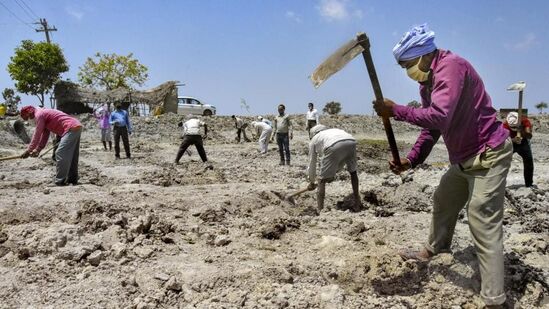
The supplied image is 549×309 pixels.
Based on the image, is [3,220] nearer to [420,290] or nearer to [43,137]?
[43,137]

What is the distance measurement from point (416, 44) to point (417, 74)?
0.69ft

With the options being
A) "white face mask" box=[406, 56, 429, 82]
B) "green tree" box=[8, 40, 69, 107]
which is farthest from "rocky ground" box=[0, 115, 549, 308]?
"green tree" box=[8, 40, 69, 107]

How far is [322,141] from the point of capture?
234 inches

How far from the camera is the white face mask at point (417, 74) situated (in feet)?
10.1

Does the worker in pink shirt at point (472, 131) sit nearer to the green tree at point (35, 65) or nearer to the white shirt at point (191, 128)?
the white shirt at point (191, 128)

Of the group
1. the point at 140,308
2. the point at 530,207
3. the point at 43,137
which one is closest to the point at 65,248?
the point at 140,308

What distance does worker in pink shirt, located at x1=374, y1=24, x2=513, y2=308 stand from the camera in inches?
110

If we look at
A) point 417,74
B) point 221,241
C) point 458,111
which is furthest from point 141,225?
point 458,111

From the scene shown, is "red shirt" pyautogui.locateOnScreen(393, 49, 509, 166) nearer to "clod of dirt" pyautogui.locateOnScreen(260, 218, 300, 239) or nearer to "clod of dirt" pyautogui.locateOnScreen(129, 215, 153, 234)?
"clod of dirt" pyautogui.locateOnScreen(260, 218, 300, 239)

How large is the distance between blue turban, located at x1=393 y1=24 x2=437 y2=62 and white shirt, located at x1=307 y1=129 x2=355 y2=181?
283cm

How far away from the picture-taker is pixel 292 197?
262 inches

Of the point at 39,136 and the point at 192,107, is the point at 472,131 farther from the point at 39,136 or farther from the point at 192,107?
the point at 192,107

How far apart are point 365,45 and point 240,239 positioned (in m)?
2.07

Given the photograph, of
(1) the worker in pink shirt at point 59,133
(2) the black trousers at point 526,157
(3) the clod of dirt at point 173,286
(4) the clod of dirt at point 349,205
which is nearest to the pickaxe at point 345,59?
(3) the clod of dirt at point 173,286
